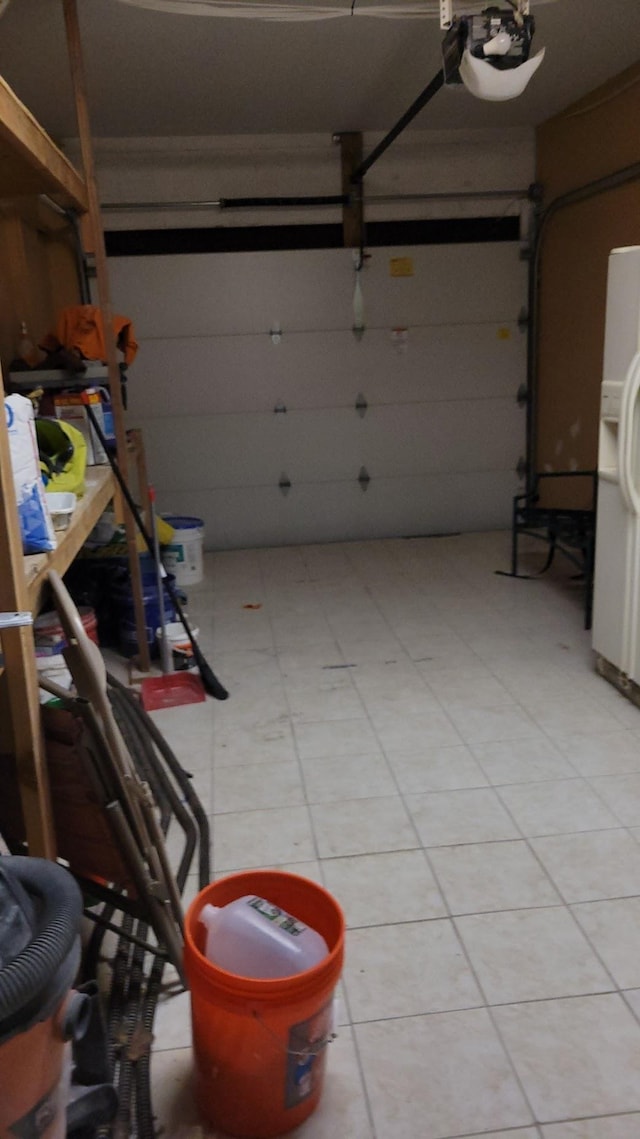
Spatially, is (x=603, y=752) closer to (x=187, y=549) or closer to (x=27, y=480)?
(x=27, y=480)

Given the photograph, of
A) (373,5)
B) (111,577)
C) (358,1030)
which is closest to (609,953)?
(358,1030)

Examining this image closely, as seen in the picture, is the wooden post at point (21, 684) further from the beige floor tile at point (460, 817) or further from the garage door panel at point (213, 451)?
the garage door panel at point (213, 451)

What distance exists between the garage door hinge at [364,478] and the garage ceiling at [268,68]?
2.25 meters

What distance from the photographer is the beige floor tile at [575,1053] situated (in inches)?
60.8

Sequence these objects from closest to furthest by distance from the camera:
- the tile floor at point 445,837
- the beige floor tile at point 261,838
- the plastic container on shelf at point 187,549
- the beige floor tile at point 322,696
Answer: the tile floor at point 445,837 < the beige floor tile at point 261,838 < the beige floor tile at point 322,696 < the plastic container on shelf at point 187,549

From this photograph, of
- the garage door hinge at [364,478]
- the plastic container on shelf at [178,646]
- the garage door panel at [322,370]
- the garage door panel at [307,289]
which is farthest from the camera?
the garage door hinge at [364,478]

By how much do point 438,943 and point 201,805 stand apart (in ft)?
2.92

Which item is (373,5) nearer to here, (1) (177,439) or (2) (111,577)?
(2) (111,577)

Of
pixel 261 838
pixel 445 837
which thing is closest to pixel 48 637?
pixel 261 838

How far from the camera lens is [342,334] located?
569 cm

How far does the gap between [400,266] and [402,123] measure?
1359 mm

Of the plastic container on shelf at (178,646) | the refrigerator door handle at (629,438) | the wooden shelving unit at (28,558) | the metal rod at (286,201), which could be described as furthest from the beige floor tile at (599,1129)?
the metal rod at (286,201)

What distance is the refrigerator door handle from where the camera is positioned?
9.36 feet

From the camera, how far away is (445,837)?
2.38 meters
